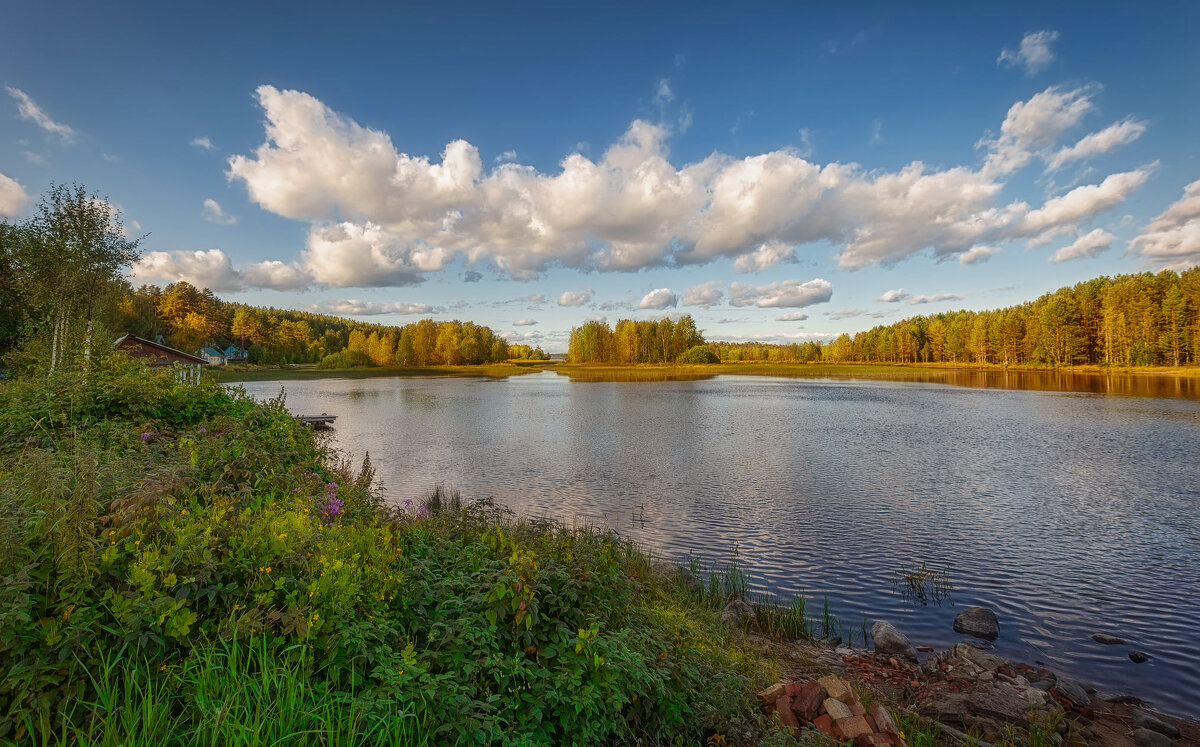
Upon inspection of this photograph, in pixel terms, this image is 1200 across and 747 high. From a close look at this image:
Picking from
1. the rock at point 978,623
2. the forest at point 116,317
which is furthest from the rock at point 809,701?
the forest at point 116,317

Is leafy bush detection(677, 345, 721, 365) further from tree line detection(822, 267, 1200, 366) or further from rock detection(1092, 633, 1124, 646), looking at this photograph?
rock detection(1092, 633, 1124, 646)

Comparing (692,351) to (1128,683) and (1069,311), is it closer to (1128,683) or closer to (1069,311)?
(1069,311)

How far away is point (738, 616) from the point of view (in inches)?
344

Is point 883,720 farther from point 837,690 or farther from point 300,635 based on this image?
point 300,635

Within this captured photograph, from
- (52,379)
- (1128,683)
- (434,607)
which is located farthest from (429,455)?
(1128,683)

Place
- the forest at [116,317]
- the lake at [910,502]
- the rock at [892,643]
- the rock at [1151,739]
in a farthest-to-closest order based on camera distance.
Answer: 1. the forest at [116,317]
2. the lake at [910,502]
3. the rock at [892,643]
4. the rock at [1151,739]

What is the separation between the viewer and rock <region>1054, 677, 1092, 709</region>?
6605mm

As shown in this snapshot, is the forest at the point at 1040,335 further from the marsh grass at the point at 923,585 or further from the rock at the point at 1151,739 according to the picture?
the rock at the point at 1151,739

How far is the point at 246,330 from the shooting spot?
130 metres

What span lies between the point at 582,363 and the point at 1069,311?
118 metres

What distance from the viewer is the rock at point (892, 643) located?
8.10 metres

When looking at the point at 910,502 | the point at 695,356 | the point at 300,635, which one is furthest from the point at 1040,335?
the point at 300,635

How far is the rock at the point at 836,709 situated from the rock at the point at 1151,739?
3.67m

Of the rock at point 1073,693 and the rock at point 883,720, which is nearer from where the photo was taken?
the rock at point 883,720
